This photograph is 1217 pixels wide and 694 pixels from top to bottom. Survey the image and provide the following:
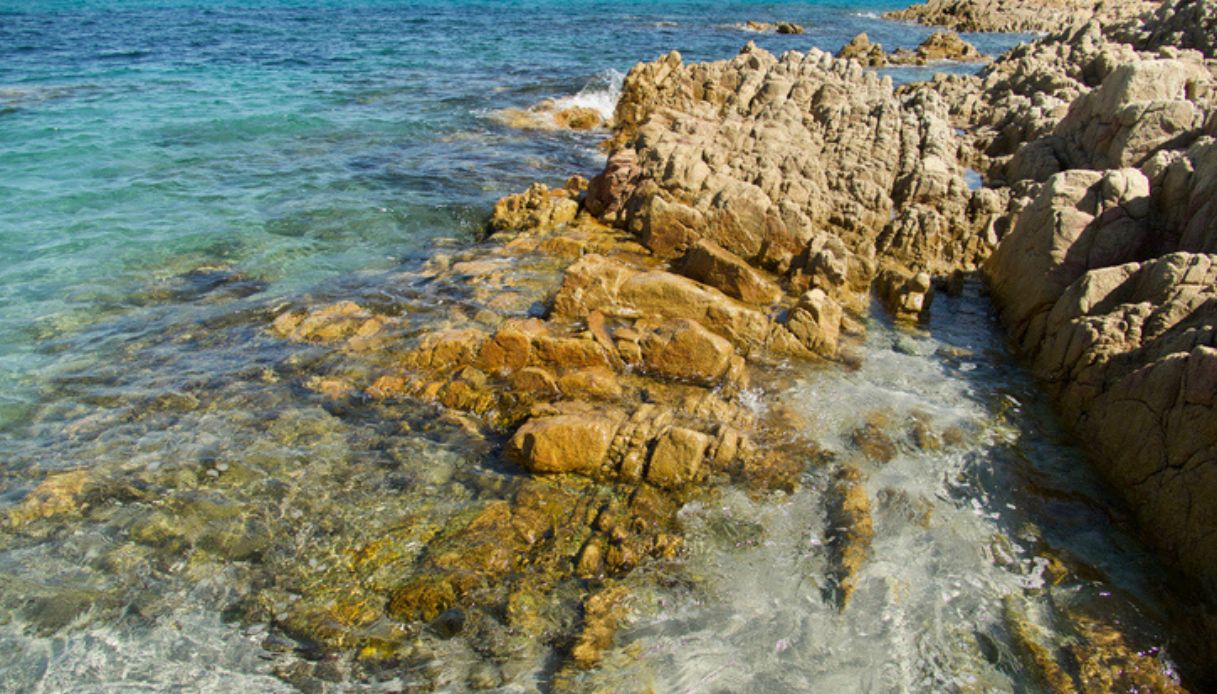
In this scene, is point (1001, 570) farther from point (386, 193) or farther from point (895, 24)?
point (895, 24)

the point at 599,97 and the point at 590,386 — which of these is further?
the point at 599,97

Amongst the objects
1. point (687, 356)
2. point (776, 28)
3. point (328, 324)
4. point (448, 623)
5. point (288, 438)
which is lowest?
point (448, 623)

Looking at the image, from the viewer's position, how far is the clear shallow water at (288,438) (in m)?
6.32

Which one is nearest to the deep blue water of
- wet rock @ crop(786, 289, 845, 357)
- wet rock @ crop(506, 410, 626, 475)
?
wet rock @ crop(506, 410, 626, 475)

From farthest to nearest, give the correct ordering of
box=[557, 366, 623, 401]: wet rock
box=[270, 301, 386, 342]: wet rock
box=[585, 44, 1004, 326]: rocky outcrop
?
box=[585, 44, 1004, 326]: rocky outcrop
box=[270, 301, 386, 342]: wet rock
box=[557, 366, 623, 401]: wet rock

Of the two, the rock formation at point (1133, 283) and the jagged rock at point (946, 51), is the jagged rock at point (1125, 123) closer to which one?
the rock formation at point (1133, 283)

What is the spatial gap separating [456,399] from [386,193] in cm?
989

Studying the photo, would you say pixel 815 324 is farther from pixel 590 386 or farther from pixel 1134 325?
pixel 1134 325

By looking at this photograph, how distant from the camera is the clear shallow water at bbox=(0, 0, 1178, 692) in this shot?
249 inches

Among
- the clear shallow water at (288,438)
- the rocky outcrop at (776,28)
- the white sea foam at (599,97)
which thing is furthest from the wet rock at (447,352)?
the rocky outcrop at (776,28)

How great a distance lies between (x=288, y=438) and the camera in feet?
28.2

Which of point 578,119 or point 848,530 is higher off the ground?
point 578,119

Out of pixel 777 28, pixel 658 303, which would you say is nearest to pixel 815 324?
pixel 658 303

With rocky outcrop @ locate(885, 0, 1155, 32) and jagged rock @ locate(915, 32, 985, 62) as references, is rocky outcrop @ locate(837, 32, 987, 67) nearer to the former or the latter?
jagged rock @ locate(915, 32, 985, 62)
